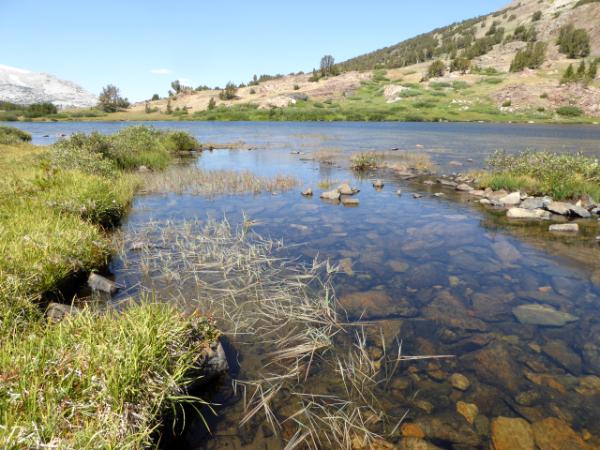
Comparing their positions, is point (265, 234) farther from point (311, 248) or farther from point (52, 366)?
point (52, 366)

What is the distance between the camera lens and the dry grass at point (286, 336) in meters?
4.68

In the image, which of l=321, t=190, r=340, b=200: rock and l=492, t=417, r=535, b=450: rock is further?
l=321, t=190, r=340, b=200: rock

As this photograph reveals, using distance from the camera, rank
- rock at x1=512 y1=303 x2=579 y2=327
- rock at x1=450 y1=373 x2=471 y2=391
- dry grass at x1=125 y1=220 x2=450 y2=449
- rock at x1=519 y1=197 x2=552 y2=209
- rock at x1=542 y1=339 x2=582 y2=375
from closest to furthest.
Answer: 1. dry grass at x1=125 y1=220 x2=450 y2=449
2. rock at x1=450 y1=373 x2=471 y2=391
3. rock at x1=542 y1=339 x2=582 y2=375
4. rock at x1=512 y1=303 x2=579 y2=327
5. rock at x1=519 y1=197 x2=552 y2=209

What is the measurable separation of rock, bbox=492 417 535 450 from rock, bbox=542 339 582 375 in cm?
187

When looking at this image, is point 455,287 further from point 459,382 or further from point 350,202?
point 350,202

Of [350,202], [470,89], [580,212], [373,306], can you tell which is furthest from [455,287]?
[470,89]

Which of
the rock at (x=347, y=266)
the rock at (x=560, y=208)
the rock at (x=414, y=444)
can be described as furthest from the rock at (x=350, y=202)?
the rock at (x=414, y=444)

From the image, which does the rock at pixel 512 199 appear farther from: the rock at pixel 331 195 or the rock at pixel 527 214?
the rock at pixel 331 195

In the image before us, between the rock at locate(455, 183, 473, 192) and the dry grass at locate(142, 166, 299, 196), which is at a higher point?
the dry grass at locate(142, 166, 299, 196)

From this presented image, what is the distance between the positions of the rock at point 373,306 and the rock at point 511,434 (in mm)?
2736

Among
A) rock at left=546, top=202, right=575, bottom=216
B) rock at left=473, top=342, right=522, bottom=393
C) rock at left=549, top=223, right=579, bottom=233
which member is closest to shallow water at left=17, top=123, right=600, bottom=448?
rock at left=473, top=342, right=522, bottom=393

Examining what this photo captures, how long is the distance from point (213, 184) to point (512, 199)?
16.1 m

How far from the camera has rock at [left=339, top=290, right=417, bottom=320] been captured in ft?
23.7

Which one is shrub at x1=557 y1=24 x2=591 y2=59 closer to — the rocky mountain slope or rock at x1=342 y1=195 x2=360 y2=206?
the rocky mountain slope
